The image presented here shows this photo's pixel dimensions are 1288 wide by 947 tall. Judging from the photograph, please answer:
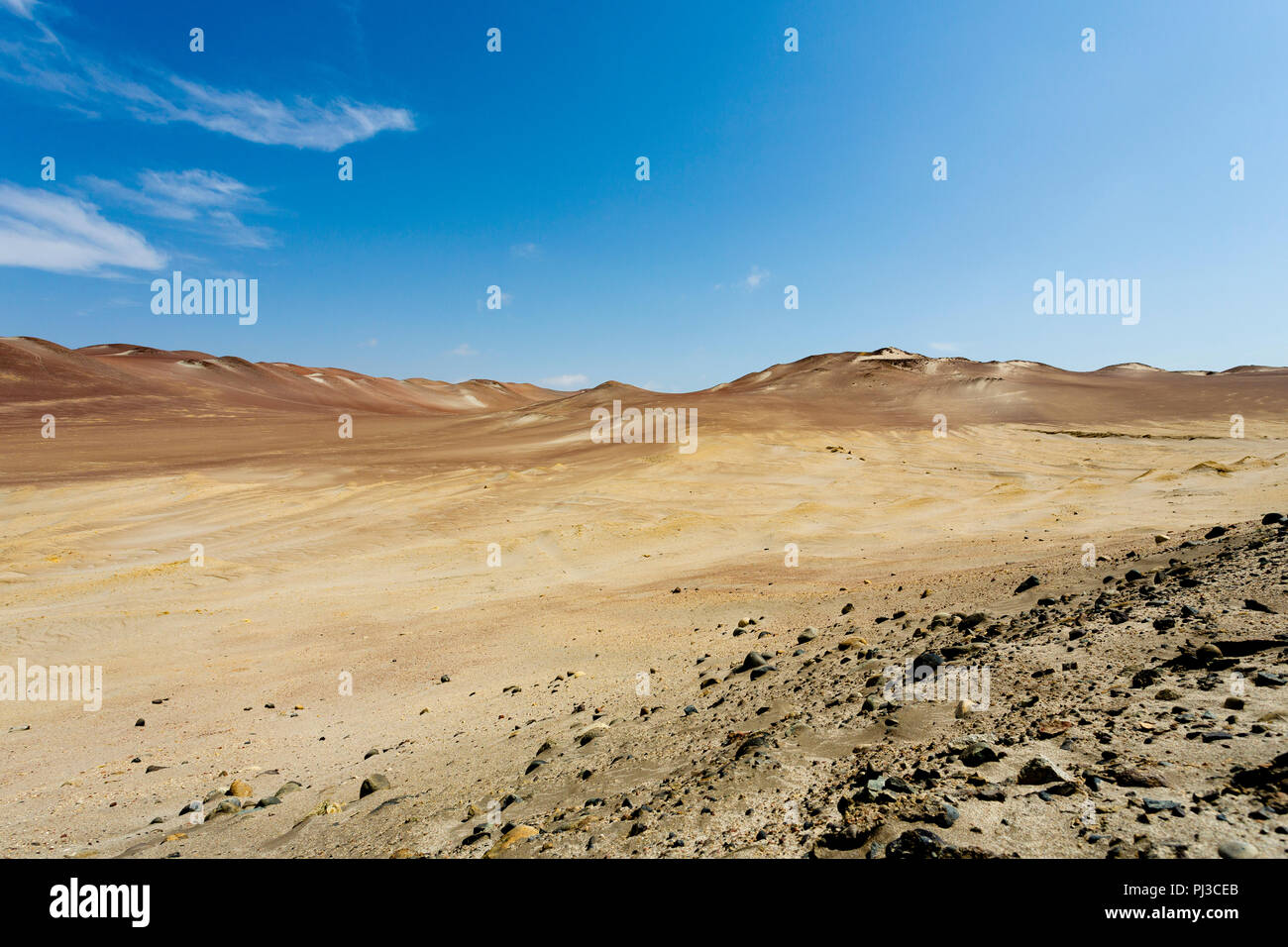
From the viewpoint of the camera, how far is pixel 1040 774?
290 cm

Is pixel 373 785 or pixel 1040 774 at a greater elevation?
pixel 1040 774

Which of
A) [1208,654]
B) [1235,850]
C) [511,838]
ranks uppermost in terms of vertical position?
[1208,654]

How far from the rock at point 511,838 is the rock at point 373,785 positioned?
1.76 metres

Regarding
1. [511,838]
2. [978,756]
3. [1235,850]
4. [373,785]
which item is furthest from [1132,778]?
[373,785]

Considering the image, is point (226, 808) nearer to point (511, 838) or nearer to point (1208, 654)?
point (511, 838)

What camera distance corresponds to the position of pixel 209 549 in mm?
14055

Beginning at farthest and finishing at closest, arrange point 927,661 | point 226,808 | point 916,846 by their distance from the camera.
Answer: point 927,661 < point 226,808 < point 916,846

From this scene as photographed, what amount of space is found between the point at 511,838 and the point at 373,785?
6.17ft

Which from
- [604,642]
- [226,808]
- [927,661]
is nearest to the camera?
[226,808]

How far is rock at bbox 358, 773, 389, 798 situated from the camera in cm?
452

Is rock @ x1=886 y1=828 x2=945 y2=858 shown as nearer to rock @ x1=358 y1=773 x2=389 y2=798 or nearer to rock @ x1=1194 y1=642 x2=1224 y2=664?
rock @ x1=1194 y1=642 x2=1224 y2=664

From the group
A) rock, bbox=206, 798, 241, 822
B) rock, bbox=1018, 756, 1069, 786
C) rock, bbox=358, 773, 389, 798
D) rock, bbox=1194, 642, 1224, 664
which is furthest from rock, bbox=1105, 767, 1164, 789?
rock, bbox=206, 798, 241, 822

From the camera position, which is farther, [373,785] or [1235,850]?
[373,785]
